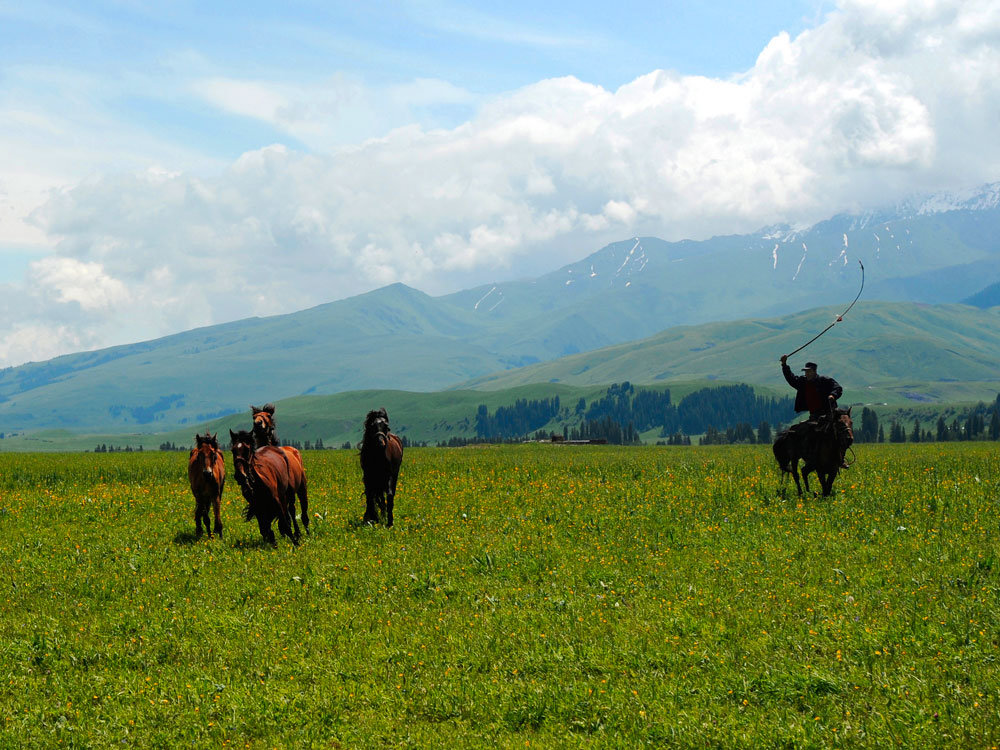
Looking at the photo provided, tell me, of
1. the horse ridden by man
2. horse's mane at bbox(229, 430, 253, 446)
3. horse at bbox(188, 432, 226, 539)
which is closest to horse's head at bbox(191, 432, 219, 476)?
horse at bbox(188, 432, 226, 539)

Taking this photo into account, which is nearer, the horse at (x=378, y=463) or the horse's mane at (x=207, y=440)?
the horse's mane at (x=207, y=440)

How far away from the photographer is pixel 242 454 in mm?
18141

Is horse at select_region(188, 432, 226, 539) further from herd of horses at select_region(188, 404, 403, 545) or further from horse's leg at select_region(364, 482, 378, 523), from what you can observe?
horse's leg at select_region(364, 482, 378, 523)

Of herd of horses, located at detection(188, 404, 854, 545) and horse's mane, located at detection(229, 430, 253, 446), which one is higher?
horse's mane, located at detection(229, 430, 253, 446)

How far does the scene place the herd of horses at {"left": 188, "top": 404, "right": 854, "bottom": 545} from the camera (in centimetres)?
1878

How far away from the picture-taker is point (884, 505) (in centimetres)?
2131

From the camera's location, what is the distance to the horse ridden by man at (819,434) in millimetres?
23000

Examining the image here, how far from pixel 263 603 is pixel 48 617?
367cm

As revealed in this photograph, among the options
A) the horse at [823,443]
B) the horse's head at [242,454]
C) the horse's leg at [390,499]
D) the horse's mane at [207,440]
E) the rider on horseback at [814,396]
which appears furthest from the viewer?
the rider on horseback at [814,396]

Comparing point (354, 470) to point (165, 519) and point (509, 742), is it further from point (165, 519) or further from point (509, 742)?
point (509, 742)

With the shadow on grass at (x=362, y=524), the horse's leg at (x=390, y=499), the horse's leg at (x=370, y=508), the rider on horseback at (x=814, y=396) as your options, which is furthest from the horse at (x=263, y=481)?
the rider on horseback at (x=814, y=396)

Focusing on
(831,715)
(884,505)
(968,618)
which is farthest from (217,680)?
(884,505)

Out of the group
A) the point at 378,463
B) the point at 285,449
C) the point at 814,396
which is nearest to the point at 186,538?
the point at 285,449

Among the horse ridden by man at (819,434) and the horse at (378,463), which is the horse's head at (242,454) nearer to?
the horse at (378,463)
